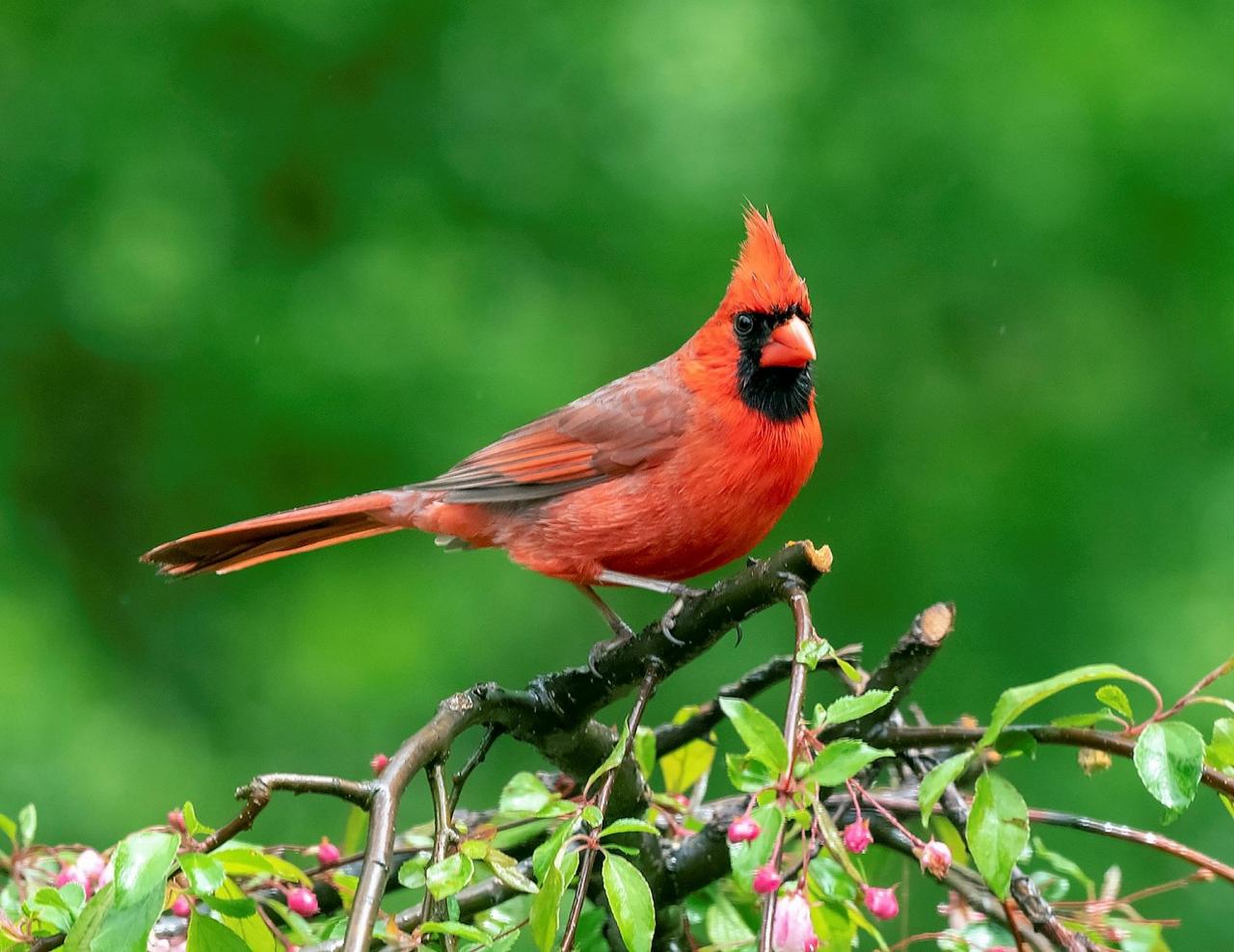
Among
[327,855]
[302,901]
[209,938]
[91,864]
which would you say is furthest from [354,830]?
[209,938]

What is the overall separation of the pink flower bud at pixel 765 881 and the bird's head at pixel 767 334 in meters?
1.36

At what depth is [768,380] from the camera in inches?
94.4

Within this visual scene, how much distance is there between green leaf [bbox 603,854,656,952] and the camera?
3.29 feet

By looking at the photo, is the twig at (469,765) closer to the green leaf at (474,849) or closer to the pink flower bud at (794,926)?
the green leaf at (474,849)

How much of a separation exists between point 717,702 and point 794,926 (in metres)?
0.49

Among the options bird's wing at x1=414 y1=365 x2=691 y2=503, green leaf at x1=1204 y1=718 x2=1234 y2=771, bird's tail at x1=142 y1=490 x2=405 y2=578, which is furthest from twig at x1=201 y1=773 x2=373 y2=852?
bird's wing at x1=414 y1=365 x2=691 y2=503

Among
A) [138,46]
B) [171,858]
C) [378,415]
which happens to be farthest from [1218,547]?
[171,858]

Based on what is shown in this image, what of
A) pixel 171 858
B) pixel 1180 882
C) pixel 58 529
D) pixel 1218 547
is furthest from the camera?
pixel 58 529

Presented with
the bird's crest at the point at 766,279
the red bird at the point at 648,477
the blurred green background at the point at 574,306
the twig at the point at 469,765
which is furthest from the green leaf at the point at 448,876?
the blurred green background at the point at 574,306

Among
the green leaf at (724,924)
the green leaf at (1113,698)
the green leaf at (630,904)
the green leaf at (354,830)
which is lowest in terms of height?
the green leaf at (354,830)

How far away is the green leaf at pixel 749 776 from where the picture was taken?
40.6 inches

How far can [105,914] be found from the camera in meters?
1.00

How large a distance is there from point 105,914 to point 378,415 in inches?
137

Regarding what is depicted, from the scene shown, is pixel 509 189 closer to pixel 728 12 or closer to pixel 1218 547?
pixel 728 12
